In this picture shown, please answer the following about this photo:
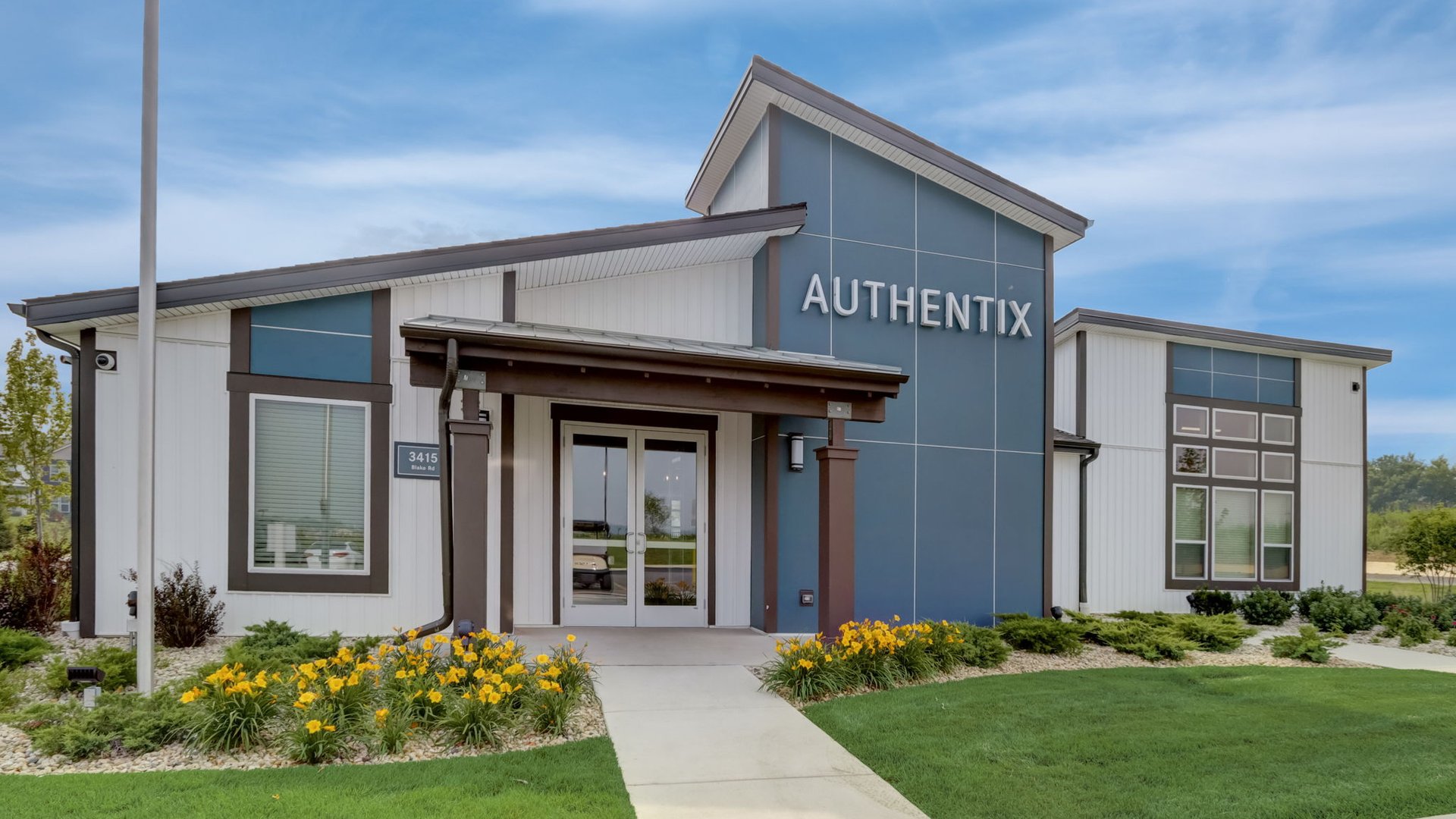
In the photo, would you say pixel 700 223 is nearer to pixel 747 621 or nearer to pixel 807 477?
pixel 807 477

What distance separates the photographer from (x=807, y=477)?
31.4 feet

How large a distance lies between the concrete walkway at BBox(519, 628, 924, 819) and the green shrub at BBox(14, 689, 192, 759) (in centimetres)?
258

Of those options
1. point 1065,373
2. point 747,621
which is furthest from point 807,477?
point 1065,373

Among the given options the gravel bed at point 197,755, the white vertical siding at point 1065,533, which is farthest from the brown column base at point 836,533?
the white vertical siding at point 1065,533

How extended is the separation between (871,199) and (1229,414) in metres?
7.57

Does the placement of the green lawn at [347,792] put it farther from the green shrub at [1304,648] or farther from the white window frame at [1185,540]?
the white window frame at [1185,540]

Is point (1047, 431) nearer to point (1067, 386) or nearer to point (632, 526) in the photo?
point (1067, 386)

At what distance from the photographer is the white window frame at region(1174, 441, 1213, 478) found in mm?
13094

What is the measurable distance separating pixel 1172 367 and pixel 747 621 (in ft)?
26.8

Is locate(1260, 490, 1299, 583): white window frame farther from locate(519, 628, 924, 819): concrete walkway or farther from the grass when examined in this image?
locate(519, 628, 924, 819): concrete walkway

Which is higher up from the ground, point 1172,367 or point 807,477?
point 1172,367

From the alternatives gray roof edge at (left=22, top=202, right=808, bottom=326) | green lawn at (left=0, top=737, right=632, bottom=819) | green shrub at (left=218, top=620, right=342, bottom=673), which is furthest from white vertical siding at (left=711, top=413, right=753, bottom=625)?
green lawn at (left=0, top=737, right=632, bottom=819)

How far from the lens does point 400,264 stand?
322 inches

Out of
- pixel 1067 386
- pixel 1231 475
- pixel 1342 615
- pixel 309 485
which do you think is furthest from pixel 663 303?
pixel 1342 615
